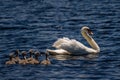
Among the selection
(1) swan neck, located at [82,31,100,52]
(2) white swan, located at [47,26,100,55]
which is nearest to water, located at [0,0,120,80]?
(1) swan neck, located at [82,31,100,52]

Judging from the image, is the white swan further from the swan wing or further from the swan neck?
the swan neck

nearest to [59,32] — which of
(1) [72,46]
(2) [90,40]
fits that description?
(2) [90,40]

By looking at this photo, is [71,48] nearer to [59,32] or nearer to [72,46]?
[72,46]

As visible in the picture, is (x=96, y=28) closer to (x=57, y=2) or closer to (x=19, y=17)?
(x=19, y=17)

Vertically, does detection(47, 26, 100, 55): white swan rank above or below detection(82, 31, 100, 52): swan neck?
below

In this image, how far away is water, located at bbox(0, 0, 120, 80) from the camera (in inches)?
1347

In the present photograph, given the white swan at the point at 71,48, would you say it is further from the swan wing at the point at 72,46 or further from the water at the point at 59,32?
the water at the point at 59,32

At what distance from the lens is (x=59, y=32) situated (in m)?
45.7

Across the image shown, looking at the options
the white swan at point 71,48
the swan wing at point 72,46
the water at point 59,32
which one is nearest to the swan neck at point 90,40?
the white swan at point 71,48

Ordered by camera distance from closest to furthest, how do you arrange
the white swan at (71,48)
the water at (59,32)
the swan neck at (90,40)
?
the water at (59,32) → the white swan at (71,48) → the swan neck at (90,40)

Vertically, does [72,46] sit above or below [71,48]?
above

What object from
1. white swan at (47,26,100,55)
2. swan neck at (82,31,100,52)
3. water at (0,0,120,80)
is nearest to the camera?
water at (0,0,120,80)

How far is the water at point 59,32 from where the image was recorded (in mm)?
34219

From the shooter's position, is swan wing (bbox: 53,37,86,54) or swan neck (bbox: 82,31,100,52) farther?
swan neck (bbox: 82,31,100,52)
